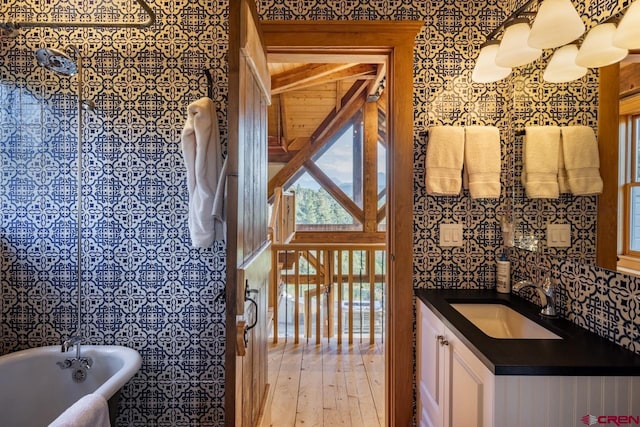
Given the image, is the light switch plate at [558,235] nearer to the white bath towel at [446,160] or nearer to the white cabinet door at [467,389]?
the white bath towel at [446,160]

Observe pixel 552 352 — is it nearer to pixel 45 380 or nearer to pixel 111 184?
pixel 111 184

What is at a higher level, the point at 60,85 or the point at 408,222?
the point at 60,85

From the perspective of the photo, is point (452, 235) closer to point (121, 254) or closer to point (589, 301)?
point (589, 301)

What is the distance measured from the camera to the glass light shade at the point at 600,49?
119 centimetres

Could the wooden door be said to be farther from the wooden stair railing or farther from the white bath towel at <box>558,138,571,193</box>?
the wooden stair railing

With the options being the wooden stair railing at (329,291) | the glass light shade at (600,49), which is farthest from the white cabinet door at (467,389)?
the wooden stair railing at (329,291)

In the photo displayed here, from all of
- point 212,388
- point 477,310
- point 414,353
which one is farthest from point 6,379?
point 477,310

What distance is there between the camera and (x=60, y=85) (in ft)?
6.13

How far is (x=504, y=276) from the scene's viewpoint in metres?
1.85

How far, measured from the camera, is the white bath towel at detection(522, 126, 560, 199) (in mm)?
1604

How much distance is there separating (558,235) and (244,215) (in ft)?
4.48

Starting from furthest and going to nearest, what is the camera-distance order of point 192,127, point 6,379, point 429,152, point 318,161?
point 318,161 → point 429,152 → point 6,379 → point 192,127

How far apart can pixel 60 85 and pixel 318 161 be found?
12.9ft

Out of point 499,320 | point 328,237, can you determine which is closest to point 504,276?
point 499,320
